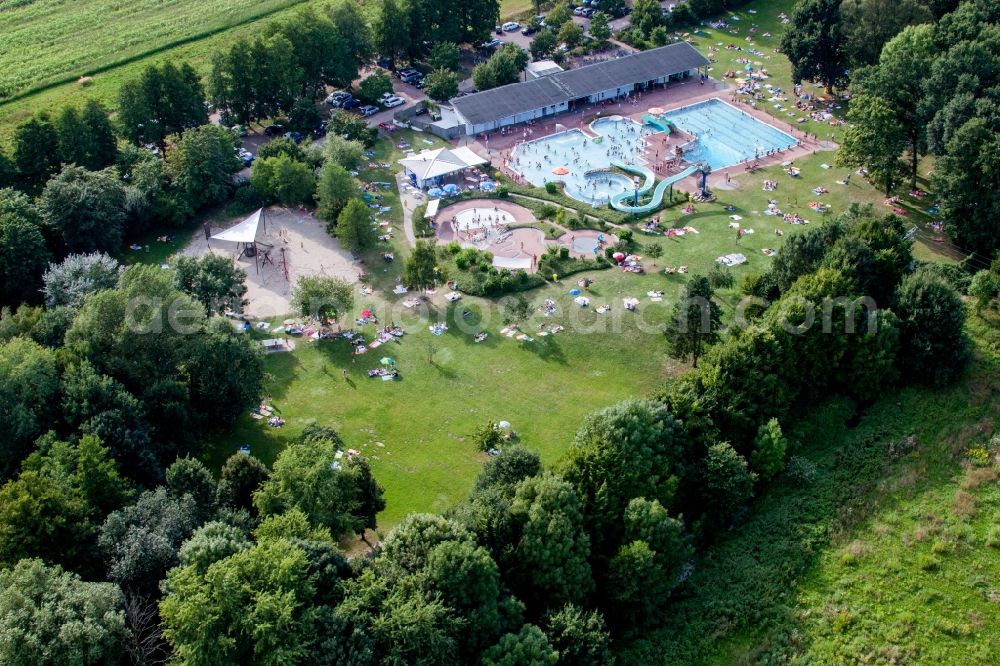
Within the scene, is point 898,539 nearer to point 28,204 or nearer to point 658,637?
point 658,637

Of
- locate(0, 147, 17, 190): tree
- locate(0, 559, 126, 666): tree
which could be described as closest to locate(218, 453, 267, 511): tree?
locate(0, 559, 126, 666): tree

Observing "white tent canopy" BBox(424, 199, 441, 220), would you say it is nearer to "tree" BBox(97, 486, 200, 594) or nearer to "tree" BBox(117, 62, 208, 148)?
"tree" BBox(117, 62, 208, 148)

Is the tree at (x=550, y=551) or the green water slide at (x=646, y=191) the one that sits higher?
the tree at (x=550, y=551)

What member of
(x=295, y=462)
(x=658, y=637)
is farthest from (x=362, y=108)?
(x=658, y=637)

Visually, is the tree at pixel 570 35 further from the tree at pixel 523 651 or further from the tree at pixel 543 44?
the tree at pixel 523 651

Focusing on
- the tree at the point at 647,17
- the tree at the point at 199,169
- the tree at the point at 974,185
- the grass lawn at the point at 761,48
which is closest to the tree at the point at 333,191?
the tree at the point at 199,169

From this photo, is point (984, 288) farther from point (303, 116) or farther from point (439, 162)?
point (303, 116)

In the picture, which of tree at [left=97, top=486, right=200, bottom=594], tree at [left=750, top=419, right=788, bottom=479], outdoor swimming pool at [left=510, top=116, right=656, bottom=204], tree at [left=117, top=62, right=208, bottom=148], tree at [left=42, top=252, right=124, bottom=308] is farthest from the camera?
tree at [left=117, top=62, right=208, bottom=148]
